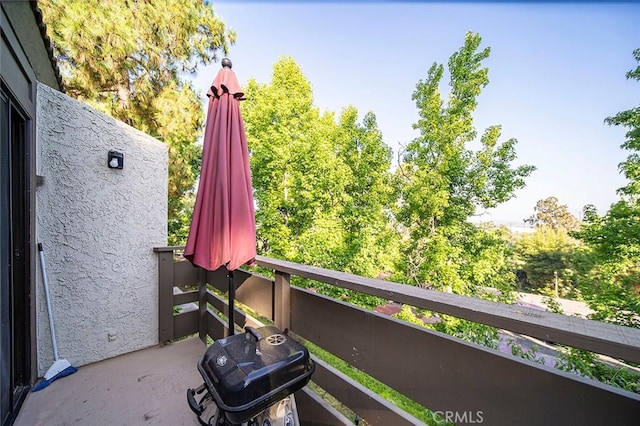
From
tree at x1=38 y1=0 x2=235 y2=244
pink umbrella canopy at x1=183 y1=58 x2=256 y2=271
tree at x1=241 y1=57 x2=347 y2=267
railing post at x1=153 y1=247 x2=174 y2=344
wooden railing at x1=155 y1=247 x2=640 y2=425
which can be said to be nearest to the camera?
wooden railing at x1=155 y1=247 x2=640 y2=425

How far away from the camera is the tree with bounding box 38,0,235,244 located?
468 cm

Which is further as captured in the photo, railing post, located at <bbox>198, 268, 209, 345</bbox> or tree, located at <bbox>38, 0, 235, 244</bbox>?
tree, located at <bbox>38, 0, 235, 244</bbox>

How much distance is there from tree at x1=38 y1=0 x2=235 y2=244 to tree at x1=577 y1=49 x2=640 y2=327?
1224 centimetres

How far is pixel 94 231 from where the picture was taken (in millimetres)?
2547

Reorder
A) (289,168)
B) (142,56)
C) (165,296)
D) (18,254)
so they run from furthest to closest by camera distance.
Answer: (289,168), (142,56), (165,296), (18,254)

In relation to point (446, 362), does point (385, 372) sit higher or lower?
lower

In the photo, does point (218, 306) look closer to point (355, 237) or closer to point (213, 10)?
point (213, 10)

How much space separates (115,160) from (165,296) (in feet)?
5.06

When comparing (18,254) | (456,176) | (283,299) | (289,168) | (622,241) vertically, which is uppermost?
(289,168)

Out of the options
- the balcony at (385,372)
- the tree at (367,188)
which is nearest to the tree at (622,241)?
the tree at (367,188)

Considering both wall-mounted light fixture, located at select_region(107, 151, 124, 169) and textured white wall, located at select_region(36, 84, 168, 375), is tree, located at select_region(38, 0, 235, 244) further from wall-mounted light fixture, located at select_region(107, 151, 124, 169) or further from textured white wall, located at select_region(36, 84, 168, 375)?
wall-mounted light fixture, located at select_region(107, 151, 124, 169)

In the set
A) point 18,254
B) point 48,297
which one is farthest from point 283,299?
point 48,297

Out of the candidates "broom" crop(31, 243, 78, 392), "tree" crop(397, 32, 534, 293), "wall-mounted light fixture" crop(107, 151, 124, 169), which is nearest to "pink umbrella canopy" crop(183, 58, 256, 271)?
"wall-mounted light fixture" crop(107, 151, 124, 169)

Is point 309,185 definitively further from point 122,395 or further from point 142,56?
point 122,395
